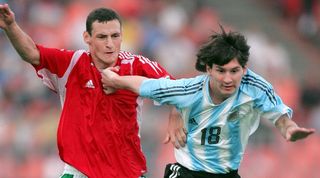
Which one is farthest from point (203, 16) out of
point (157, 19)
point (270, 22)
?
point (270, 22)

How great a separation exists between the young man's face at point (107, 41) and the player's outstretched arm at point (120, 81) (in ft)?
0.47

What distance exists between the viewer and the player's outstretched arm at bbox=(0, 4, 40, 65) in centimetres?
790

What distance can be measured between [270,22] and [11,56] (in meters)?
5.97

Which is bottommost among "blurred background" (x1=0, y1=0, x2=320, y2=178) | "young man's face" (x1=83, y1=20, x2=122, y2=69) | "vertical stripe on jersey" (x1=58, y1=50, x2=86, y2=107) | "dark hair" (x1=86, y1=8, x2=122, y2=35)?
"blurred background" (x1=0, y1=0, x2=320, y2=178)

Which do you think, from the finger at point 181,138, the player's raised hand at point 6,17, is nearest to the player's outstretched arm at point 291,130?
the finger at point 181,138

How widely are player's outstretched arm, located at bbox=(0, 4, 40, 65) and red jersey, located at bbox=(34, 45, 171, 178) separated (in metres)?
0.09

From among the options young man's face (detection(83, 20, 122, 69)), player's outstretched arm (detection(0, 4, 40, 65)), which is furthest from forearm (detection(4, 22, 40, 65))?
young man's face (detection(83, 20, 122, 69))

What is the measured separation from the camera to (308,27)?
1920 centimetres

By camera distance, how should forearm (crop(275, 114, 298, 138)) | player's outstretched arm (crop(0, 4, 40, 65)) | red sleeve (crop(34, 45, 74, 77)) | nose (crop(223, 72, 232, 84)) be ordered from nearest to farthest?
forearm (crop(275, 114, 298, 138))
nose (crop(223, 72, 232, 84))
player's outstretched arm (crop(0, 4, 40, 65))
red sleeve (crop(34, 45, 74, 77))

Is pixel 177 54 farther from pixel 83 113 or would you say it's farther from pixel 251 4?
pixel 83 113

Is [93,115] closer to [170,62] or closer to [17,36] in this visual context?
[17,36]

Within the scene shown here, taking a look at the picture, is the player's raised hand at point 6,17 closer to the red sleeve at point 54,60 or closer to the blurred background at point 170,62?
the red sleeve at point 54,60

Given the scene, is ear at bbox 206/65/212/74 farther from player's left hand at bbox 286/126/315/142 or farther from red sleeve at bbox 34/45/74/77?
red sleeve at bbox 34/45/74/77

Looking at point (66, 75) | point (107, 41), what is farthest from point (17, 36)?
point (107, 41)
